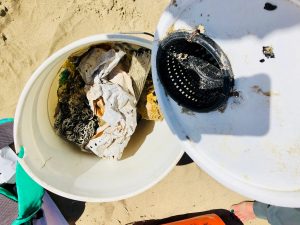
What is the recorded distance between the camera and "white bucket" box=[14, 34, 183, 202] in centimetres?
129

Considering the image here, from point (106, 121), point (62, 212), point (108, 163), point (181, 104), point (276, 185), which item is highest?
point (181, 104)

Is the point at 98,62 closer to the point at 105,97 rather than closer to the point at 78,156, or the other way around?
the point at 105,97

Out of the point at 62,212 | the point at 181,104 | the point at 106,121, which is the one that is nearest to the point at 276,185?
the point at 181,104

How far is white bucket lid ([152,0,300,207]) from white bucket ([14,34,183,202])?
333mm

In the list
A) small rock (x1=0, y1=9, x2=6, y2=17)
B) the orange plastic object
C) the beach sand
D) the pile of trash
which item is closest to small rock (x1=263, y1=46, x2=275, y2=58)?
the pile of trash

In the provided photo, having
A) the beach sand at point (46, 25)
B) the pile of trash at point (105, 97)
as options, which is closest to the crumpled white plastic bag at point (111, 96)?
the pile of trash at point (105, 97)

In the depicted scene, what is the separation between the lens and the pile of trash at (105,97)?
1.46 metres

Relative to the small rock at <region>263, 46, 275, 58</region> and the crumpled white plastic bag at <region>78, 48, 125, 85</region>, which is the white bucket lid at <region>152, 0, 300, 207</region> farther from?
the crumpled white plastic bag at <region>78, 48, 125, 85</region>

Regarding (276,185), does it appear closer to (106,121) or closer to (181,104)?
(181,104)

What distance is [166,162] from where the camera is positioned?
1351 mm

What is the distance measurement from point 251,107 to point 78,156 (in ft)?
2.59

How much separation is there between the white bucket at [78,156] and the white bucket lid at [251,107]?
33 centimetres

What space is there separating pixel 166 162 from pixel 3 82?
81cm

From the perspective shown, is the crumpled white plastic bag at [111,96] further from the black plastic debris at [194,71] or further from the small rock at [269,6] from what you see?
the small rock at [269,6]
